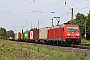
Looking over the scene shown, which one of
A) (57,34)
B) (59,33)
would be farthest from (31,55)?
(57,34)

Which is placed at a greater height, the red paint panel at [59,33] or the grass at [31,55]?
the red paint panel at [59,33]

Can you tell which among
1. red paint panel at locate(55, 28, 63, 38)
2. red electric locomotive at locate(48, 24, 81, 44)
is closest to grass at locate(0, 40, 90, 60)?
red electric locomotive at locate(48, 24, 81, 44)

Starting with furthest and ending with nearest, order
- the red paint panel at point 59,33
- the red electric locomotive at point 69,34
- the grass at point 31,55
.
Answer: the red paint panel at point 59,33, the red electric locomotive at point 69,34, the grass at point 31,55

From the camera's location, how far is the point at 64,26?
36031mm

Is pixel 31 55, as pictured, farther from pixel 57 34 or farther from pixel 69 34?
pixel 57 34

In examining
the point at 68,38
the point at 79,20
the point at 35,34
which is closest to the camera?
the point at 68,38

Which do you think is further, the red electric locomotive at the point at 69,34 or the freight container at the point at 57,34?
the freight container at the point at 57,34

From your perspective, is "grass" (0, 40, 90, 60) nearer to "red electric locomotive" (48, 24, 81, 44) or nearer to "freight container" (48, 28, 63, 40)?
"red electric locomotive" (48, 24, 81, 44)

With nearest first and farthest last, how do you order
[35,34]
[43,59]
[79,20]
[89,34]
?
[43,59] < [35,34] < [89,34] < [79,20]

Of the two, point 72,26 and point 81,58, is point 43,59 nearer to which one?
point 81,58

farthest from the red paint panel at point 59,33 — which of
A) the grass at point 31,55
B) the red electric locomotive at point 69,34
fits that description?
the grass at point 31,55

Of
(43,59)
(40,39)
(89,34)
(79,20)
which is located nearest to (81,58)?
(43,59)

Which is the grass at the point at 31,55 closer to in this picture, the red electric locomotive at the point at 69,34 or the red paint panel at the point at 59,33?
the red electric locomotive at the point at 69,34

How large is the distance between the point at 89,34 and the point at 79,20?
1411 centimetres
